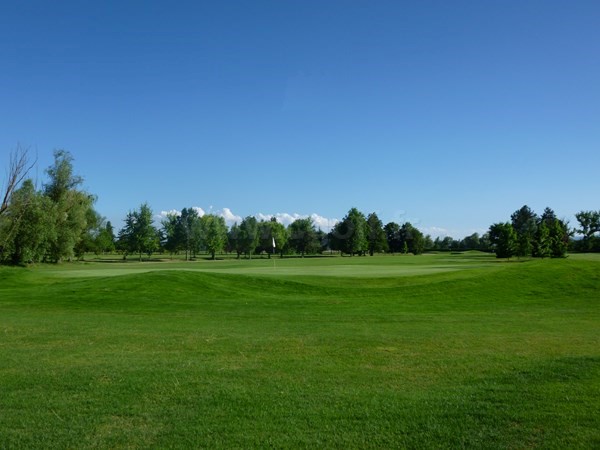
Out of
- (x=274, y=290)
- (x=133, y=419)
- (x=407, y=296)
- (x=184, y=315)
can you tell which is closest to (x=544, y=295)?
(x=407, y=296)

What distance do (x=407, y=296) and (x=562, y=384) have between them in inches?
646

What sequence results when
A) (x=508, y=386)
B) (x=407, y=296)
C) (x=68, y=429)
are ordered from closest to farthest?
1. (x=68, y=429)
2. (x=508, y=386)
3. (x=407, y=296)

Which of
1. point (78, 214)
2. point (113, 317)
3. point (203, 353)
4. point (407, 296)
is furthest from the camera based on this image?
point (78, 214)

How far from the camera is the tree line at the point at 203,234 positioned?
66.5 meters

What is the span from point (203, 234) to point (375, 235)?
48496mm

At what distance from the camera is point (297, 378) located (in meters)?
7.92

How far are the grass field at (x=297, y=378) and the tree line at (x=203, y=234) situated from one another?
42.0 ft

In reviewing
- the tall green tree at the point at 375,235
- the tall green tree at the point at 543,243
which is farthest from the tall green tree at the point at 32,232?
the tall green tree at the point at 375,235

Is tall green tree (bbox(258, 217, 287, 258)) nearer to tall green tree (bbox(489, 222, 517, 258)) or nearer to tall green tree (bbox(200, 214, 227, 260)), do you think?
tall green tree (bbox(200, 214, 227, 260))

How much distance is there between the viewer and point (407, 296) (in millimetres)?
23750

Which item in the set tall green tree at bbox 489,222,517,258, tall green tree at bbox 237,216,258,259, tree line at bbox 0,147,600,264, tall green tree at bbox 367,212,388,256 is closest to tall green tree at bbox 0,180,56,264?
tree line at bbox 0,147,600,264

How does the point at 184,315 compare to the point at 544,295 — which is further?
the point at 544,295

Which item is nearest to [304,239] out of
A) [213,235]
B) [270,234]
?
[270,234]

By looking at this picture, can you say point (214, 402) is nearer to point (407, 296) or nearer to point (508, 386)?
point (508, 386)
